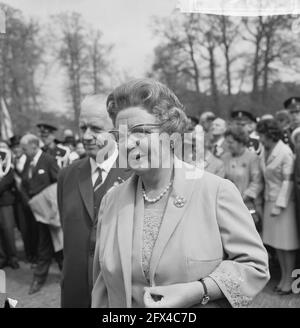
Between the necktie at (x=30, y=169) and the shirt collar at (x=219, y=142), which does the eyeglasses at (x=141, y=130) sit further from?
the shirt collar at (x=219, y=142)

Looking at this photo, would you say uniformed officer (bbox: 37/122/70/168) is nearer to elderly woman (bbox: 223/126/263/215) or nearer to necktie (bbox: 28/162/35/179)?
necktie (bbox: 28/162/35/179)

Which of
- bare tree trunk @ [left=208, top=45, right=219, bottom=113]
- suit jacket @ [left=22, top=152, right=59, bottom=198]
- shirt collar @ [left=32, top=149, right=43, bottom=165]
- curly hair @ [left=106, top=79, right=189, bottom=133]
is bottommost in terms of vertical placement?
suit jacket @ [left=22, top=152, right=59, bottom=198]

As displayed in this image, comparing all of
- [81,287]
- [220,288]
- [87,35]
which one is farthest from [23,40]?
[220,288]

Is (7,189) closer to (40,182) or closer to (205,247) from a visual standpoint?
(40,182)

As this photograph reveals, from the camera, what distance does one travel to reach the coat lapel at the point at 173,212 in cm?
156

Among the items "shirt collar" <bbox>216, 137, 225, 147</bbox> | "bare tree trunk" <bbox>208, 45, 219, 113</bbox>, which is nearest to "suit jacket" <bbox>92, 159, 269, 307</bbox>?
"shirt collar" <bbox>216, 137, 225, 147</bbox>

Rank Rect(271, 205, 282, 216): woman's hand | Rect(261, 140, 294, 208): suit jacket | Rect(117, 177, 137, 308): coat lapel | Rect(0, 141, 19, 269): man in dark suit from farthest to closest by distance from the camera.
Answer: Rect(0, 141, 19, 269): man in dark suit < Rect(271, 205, 282, 216): woman's hand < Rect(261, 140, 294, 208): suit jacket < Rect(117, 177, 137, 308): coat lapel

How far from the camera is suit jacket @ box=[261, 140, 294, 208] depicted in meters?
4.77

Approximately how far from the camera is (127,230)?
1673 mm

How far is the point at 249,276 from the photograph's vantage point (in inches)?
59.7

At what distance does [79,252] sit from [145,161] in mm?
1015

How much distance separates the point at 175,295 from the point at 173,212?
11.7 inches

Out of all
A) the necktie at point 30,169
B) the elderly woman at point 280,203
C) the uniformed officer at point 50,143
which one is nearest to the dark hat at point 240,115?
the elderly woman at point 280,203

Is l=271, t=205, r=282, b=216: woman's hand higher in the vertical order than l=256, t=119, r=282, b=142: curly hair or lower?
lower
